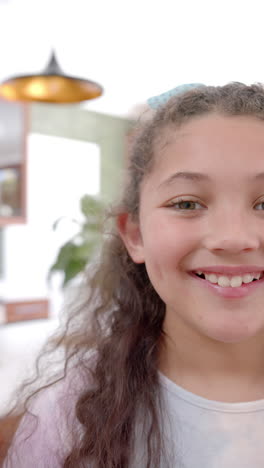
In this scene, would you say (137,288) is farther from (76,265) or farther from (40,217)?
(40,217)

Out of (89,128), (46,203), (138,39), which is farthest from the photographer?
(89,128)

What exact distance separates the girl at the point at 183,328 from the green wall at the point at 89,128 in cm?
349

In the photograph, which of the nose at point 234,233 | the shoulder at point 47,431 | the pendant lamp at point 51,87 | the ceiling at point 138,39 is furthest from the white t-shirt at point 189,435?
the ceiling at point 138,39

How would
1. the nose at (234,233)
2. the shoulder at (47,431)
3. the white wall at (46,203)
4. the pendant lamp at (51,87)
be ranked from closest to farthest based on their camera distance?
the nose at (234,233) < the shoulder at (47,431) < the pendant lamp at (51,87) < the white wall at (46,203)

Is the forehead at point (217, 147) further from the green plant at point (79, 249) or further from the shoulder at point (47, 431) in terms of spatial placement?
the green plant at point (79, 249)

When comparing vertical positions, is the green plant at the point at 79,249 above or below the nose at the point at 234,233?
below

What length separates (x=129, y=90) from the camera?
4.11m

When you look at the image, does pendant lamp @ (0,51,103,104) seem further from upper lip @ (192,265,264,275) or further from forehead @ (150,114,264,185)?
upper lip @ (192,265,264,275)

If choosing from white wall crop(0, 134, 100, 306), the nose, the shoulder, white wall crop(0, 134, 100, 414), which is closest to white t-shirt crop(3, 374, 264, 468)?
the shoulder

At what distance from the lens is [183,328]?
86cm

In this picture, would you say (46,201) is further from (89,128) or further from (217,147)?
(217,147)

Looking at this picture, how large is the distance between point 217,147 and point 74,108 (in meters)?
4.08

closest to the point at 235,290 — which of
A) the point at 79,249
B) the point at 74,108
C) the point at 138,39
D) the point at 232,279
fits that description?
the point at 232,279

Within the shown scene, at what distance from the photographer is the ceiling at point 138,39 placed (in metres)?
2.61
